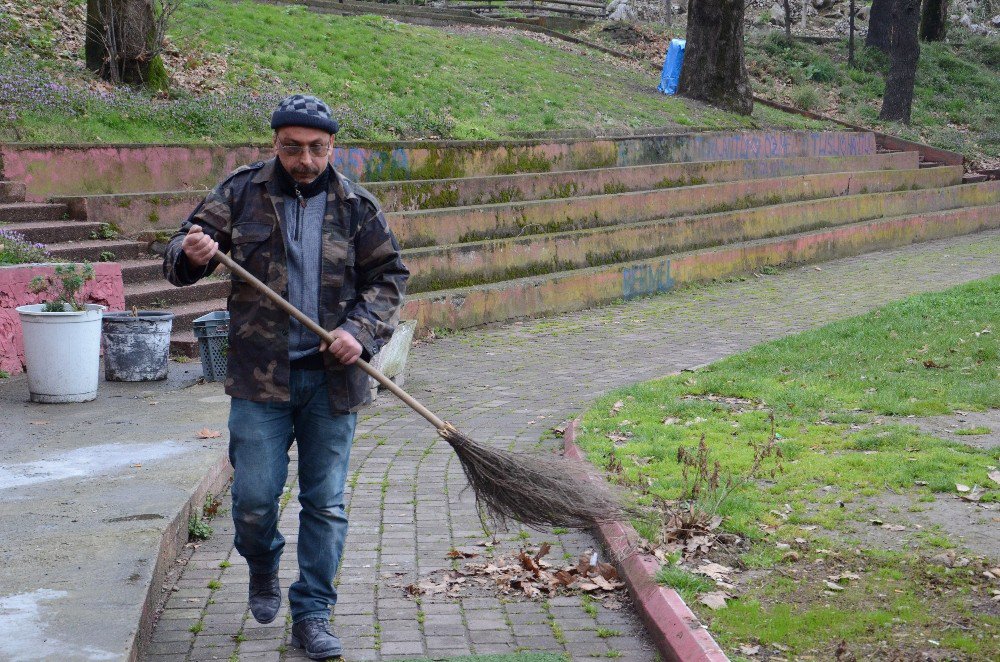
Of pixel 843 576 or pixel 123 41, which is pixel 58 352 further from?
pixel 123 41

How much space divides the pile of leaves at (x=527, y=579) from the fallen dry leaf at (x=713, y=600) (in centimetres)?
49

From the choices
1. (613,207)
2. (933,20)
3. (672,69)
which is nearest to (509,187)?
(613,207)

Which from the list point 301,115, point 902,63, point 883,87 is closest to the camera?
point 301,115

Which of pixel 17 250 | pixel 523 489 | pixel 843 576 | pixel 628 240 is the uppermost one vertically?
pixel 523 489

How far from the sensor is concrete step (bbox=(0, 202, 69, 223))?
1126 cm

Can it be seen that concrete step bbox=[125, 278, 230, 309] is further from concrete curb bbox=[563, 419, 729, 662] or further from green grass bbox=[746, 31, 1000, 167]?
green grass bbox=[746, 31, 1000, 167]

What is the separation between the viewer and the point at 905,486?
641cm

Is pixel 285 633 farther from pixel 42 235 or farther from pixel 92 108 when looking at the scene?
pixel 92 108

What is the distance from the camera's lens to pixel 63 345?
28.1 feet

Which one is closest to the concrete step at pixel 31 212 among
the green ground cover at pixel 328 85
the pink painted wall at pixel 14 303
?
the green ground cover at pixel 328 85

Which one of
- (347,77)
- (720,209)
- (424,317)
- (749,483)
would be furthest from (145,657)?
(720,209)

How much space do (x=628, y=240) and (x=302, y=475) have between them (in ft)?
40.2

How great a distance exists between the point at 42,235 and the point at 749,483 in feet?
24.4

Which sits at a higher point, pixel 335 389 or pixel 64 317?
pixel 335 389
